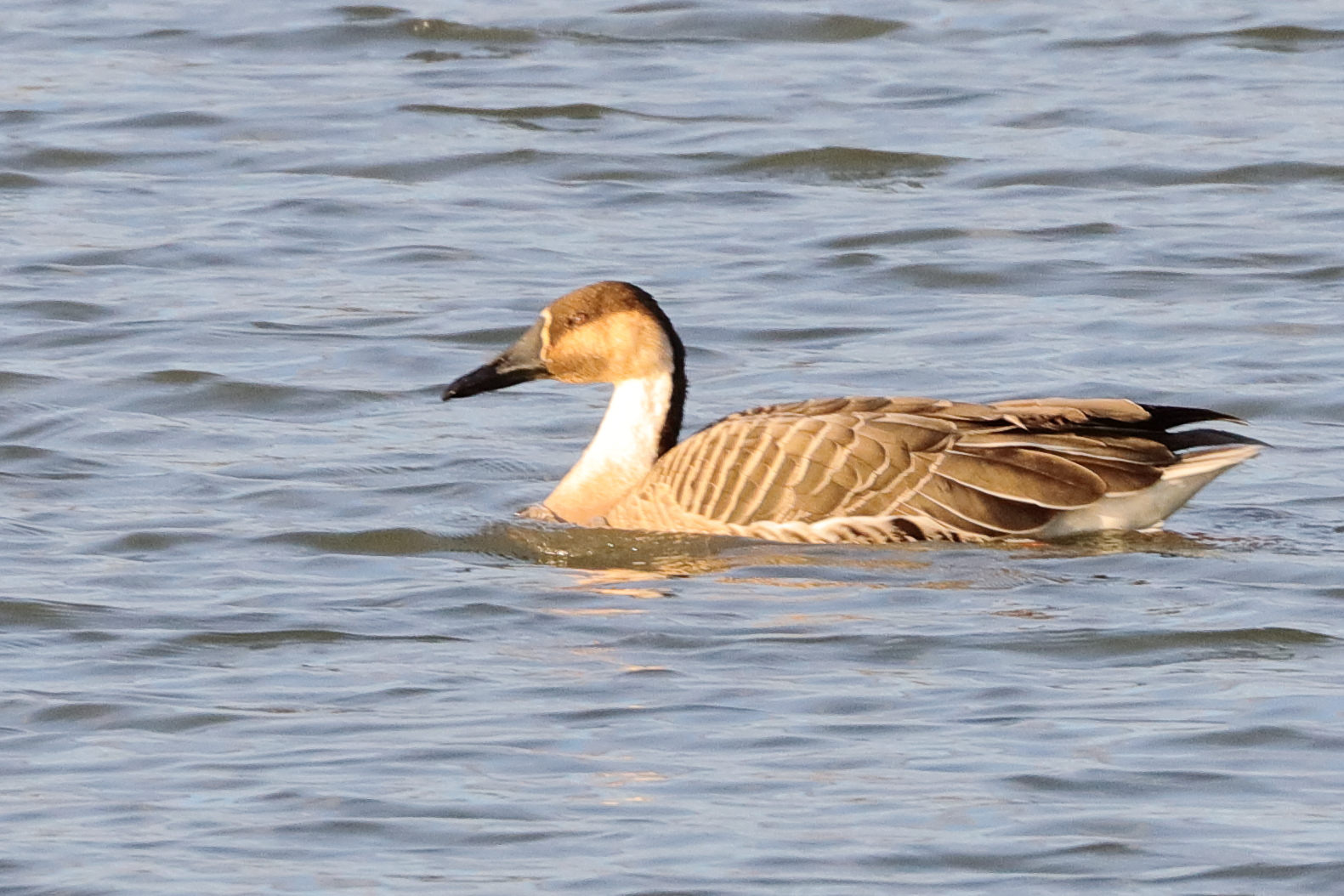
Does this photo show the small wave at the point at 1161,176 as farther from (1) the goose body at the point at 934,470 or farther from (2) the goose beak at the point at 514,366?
(1) the goose body at the point at 934,470

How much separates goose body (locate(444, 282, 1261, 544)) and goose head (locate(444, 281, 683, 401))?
0.47 meters

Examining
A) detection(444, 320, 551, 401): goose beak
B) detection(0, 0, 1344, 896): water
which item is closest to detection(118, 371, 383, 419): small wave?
detection(0, 0, 1344, 896): water

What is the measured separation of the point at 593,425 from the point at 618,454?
1565mm

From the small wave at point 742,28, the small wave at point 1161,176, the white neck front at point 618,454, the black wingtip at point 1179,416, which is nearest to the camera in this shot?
the black wingtip at point 1179,416

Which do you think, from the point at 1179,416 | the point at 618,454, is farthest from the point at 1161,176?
the point at 1179,416

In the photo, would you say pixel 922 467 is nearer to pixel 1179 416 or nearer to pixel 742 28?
pixel 1179 416

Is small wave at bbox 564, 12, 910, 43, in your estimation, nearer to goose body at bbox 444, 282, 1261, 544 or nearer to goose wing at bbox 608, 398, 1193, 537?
goose body at bbox 444, 282, 1261, 544

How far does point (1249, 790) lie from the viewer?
22.5ft

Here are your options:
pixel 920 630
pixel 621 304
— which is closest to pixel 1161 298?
pixel 621 304

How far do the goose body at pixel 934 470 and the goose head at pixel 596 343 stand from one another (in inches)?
18.7

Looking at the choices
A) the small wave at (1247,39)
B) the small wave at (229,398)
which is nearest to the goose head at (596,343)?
the small wave at (229,398)

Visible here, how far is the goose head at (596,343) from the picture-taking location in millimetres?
10383

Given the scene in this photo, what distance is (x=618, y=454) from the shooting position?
10.4 meters

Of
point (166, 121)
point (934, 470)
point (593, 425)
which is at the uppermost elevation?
point (166, 121)
